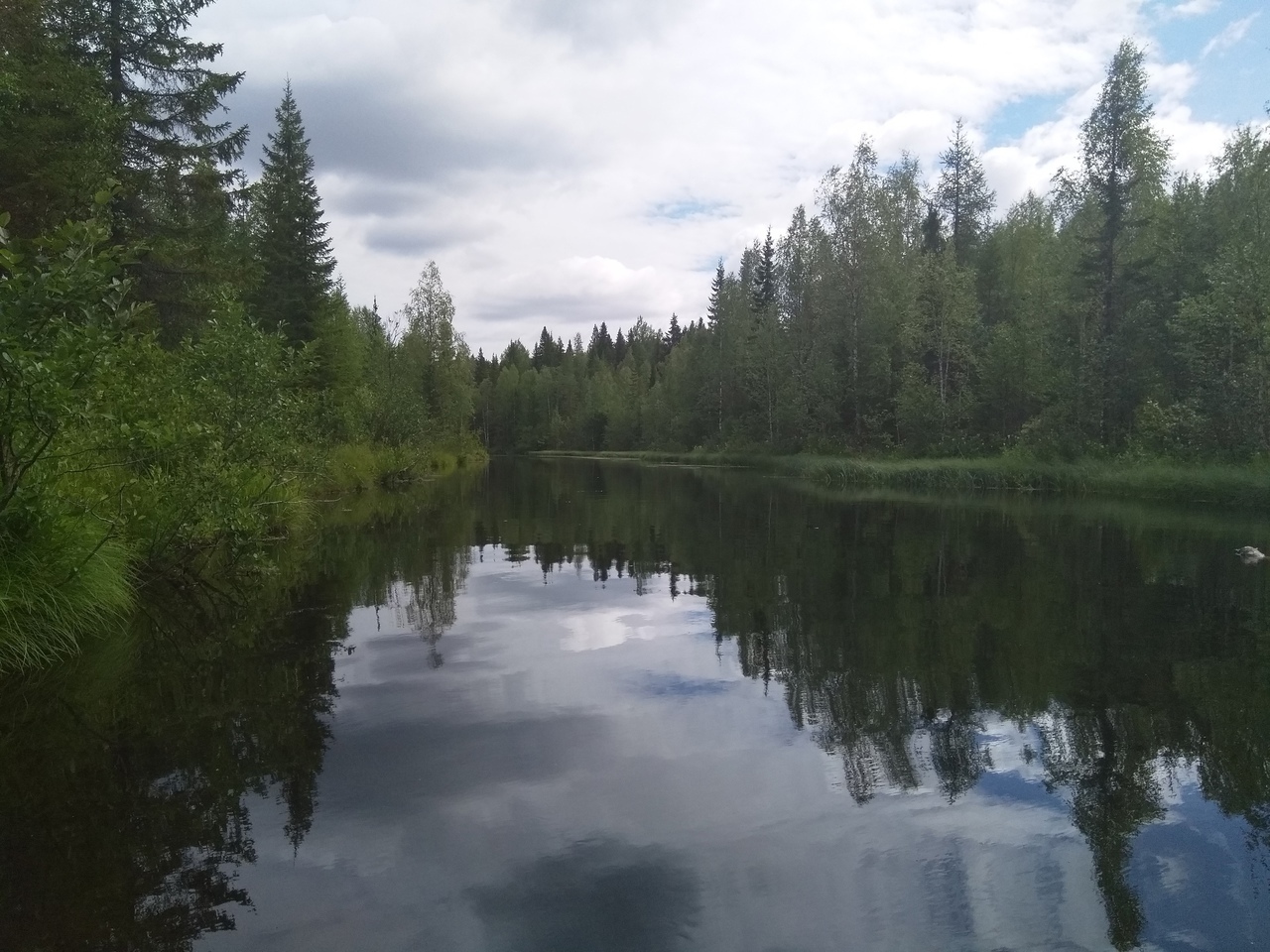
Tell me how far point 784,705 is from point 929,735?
48.0 inches

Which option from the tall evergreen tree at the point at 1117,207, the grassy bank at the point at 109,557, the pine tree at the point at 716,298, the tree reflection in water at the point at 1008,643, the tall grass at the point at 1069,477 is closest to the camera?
the tree reflection in water at the point at 1008,643

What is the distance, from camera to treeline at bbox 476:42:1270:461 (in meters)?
27.8

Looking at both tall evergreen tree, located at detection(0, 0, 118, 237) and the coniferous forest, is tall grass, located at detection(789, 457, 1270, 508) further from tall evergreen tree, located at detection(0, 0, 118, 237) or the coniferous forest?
tall evergreen tree, located at detection(0, 0, 118, 237)

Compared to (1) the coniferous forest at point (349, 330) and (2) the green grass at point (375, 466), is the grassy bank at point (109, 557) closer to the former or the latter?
(1) the coniferous forest at point (349, 330)

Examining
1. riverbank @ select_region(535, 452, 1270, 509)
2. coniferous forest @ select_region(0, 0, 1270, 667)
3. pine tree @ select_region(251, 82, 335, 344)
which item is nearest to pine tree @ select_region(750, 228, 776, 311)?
coniferous forest @ select_region(0, 0, 1270, 667)

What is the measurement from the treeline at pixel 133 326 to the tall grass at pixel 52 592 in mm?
24

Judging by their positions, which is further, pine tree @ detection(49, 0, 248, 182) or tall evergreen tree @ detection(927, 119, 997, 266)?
tall evergreen tree @ detection(927, 119, 997, 266)

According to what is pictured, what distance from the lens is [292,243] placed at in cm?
2967

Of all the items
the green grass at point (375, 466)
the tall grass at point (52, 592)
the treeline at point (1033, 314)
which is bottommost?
the tall grass at point (52, 592)

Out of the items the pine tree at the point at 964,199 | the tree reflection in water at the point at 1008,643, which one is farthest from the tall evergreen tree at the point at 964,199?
the tree reflection in water at the point at 1008,643

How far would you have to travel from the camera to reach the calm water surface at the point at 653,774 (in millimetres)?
Result: 3889

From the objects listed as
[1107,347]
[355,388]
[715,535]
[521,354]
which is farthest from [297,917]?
[521,354]

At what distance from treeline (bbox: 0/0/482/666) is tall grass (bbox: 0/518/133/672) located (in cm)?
2

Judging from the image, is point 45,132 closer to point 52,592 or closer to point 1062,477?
point 52,592
